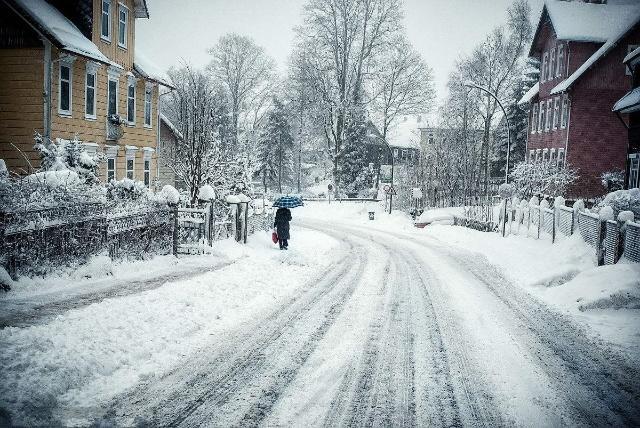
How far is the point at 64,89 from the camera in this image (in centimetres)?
1775

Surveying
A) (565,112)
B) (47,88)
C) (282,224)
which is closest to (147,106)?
(47,88)

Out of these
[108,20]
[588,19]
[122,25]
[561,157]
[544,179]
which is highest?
[588,19]

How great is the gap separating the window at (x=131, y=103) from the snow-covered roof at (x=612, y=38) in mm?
23881

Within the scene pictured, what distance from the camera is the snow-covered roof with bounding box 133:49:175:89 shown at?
22.7 meters

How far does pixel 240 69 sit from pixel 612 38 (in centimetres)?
3213

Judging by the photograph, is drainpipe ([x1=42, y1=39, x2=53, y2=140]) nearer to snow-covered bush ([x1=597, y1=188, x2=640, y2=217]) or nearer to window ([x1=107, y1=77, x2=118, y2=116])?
window ([x1=107, y1=77, x2=118, y2=116])

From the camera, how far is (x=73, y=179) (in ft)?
33.9

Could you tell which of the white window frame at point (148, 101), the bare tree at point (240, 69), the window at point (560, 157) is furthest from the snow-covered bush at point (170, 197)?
the bare tree at point (240, 69)

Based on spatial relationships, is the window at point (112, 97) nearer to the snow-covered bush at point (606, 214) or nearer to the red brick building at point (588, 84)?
the snow-covered bush at point (606, 214)

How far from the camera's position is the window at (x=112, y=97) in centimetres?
2059

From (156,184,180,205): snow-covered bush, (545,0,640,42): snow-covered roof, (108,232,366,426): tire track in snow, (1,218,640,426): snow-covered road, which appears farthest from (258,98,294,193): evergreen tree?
(108,232,366,426): tire track in snow

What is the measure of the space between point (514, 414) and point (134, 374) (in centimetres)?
431

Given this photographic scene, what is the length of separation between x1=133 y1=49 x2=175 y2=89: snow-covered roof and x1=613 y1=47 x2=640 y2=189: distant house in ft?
67.1

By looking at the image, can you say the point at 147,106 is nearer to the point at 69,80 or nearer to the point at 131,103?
the point at 131,103
